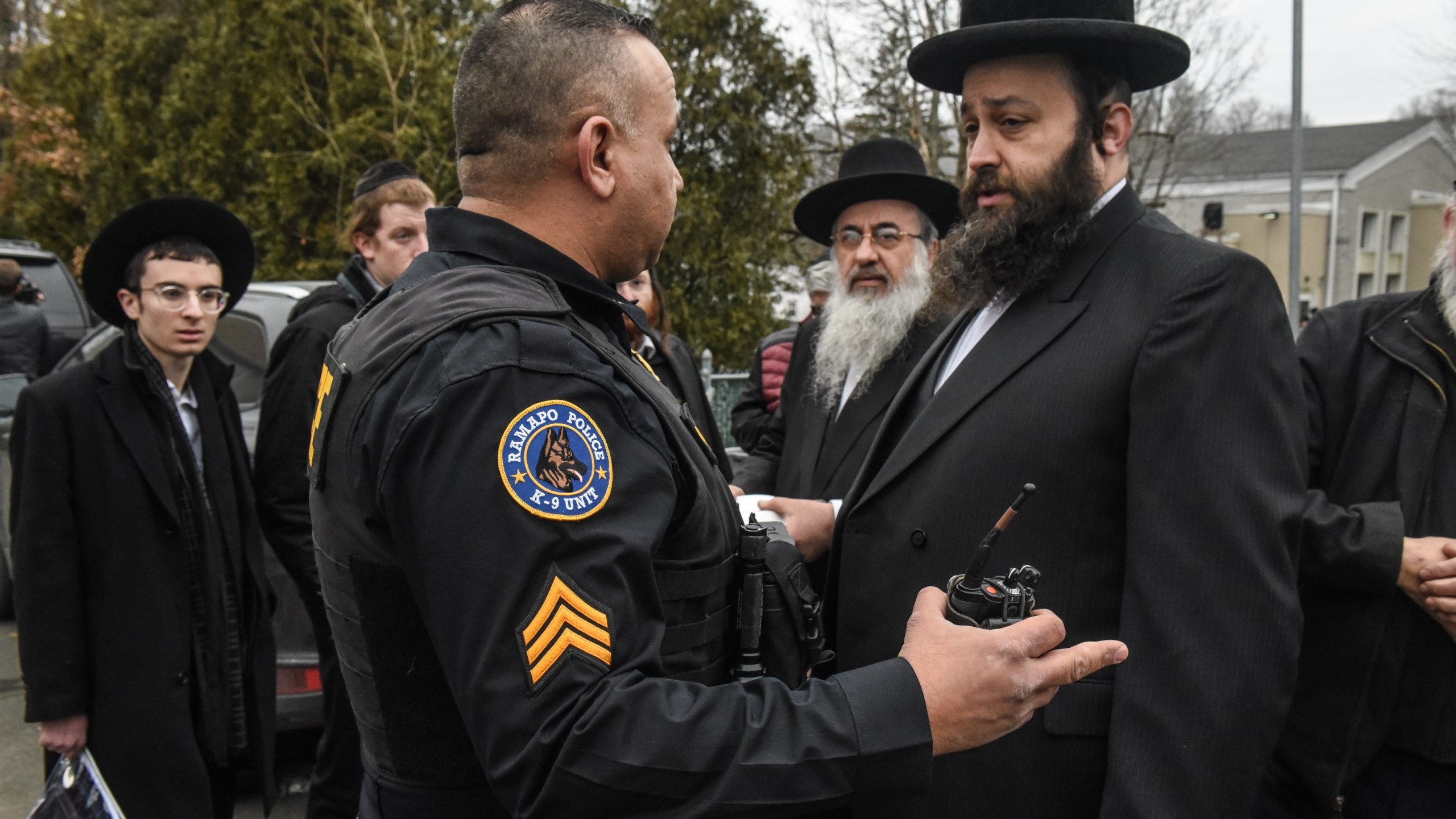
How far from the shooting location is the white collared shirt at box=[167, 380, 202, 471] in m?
3.47

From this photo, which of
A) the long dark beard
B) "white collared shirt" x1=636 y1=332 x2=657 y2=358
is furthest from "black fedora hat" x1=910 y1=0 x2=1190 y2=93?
"white collared shirt" x1=636 y1=332 x2=657 y2=358

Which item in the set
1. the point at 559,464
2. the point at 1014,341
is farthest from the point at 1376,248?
the point at 559,464

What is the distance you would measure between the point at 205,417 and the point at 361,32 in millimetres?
8595

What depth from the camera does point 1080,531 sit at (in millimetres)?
1912

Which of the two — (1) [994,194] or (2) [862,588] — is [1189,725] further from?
(1) [994,194]

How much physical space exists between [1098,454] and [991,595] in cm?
53

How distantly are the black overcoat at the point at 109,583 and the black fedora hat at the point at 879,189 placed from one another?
2496 mm

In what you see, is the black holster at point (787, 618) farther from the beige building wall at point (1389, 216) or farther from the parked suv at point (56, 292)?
the beige building wall at point (1389, 216)

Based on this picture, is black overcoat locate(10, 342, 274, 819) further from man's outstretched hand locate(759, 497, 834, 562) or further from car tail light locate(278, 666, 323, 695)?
man's outstretched hand locate(759, 497, 834, 562)

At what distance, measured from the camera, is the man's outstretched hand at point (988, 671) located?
138 centimetres

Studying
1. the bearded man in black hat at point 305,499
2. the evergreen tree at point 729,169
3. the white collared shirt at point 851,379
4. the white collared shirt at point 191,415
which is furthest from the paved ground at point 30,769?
the evergreen tree at point 729,169

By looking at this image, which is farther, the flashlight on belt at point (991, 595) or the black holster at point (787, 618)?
the black holster at point (787, 618)

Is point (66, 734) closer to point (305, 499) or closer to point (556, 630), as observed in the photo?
point (305, 499)

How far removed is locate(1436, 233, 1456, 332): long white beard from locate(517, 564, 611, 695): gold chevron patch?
7.79 ft
